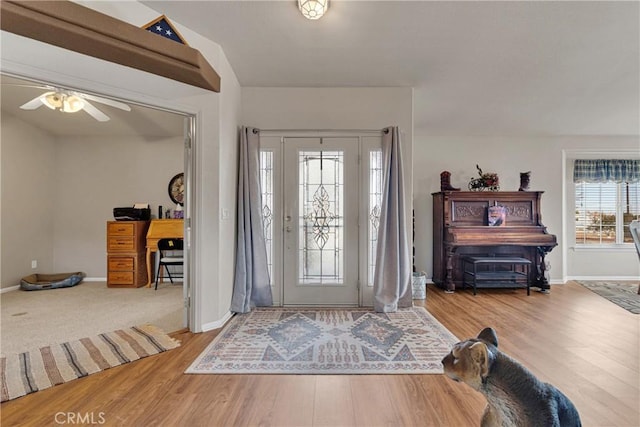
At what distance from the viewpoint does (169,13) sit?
7.75 feet

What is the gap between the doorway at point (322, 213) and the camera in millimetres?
3570

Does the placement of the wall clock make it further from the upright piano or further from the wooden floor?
the upright piano

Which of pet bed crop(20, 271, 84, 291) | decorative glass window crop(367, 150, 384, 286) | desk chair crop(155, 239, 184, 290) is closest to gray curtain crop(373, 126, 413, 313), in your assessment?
decorative glass window crop(367, 150, 384, 286)

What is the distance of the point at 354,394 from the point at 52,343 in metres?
2.56

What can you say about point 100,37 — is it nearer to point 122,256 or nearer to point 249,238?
point 249,238

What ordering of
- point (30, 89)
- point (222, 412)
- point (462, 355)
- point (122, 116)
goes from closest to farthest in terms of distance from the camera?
point (462, 355), point (222, 412), point (30, 89), point (122, 116)

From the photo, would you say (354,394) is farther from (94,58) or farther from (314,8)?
(94,58)

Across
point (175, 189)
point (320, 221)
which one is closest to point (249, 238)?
point (320, 221)

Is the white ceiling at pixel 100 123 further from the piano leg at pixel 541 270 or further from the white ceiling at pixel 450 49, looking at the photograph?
the piano leg at pixel 541 270

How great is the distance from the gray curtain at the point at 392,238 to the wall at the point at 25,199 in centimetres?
523

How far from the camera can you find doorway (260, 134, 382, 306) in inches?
141

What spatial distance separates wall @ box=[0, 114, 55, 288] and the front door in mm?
4164

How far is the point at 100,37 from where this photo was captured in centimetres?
194

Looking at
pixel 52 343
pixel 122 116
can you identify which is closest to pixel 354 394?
pixel 52 343
